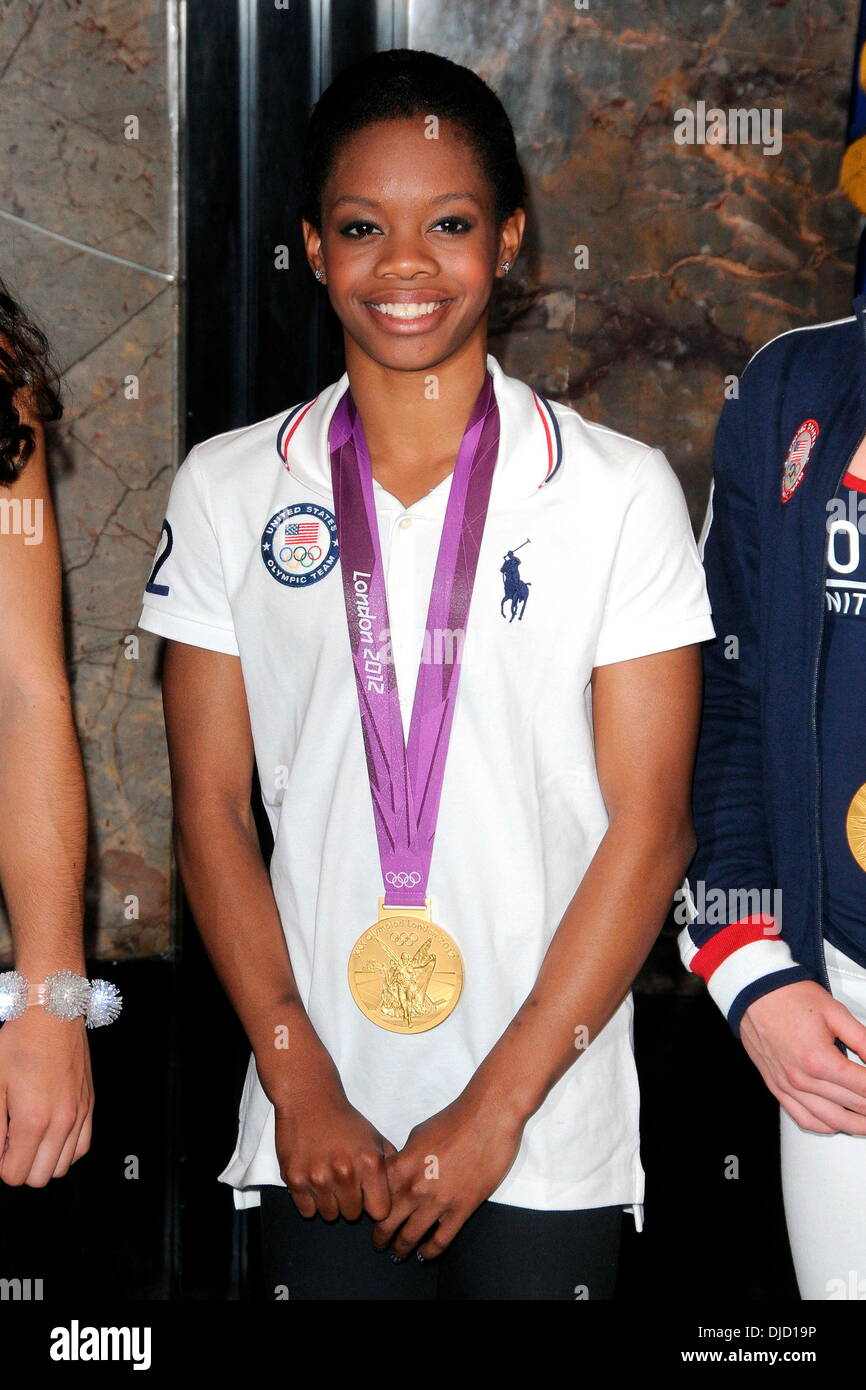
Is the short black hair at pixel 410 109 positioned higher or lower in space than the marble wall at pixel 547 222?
lower

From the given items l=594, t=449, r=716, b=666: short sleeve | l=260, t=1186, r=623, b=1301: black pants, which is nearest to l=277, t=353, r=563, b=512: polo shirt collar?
l=594, t=449, r=716, b=666: short sleeve

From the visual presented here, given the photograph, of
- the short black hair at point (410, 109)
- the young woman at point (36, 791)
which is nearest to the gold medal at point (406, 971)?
the young woman at point (36, 791)

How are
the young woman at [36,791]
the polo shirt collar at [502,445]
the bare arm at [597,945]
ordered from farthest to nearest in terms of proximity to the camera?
the polo shirt collar at [502,445], the bare arm at [597,945], the young woman at [36,791]

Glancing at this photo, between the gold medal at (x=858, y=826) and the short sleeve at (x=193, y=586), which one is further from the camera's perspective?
the short sleeve at (x=193, y=586)

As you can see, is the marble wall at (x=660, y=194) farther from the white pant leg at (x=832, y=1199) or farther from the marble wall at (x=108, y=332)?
the white pant leg at (x=832, y=1199)

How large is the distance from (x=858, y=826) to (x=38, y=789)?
0.95 m

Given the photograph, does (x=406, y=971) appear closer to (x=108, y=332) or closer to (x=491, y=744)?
(x=491, y=744)

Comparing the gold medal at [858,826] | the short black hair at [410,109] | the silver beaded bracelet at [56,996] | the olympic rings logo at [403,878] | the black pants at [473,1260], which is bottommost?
the black pants at [473,1260]

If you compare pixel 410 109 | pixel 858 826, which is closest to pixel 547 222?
pixel 410 109

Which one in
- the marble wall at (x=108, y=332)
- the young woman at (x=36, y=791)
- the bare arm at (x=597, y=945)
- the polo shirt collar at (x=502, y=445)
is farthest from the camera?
the marble wall at (x=108, y=332)

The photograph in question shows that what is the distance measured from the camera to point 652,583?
5.74 ft

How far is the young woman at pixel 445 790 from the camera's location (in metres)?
1.71

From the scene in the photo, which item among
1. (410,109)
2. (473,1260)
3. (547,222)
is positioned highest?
(547,222)
